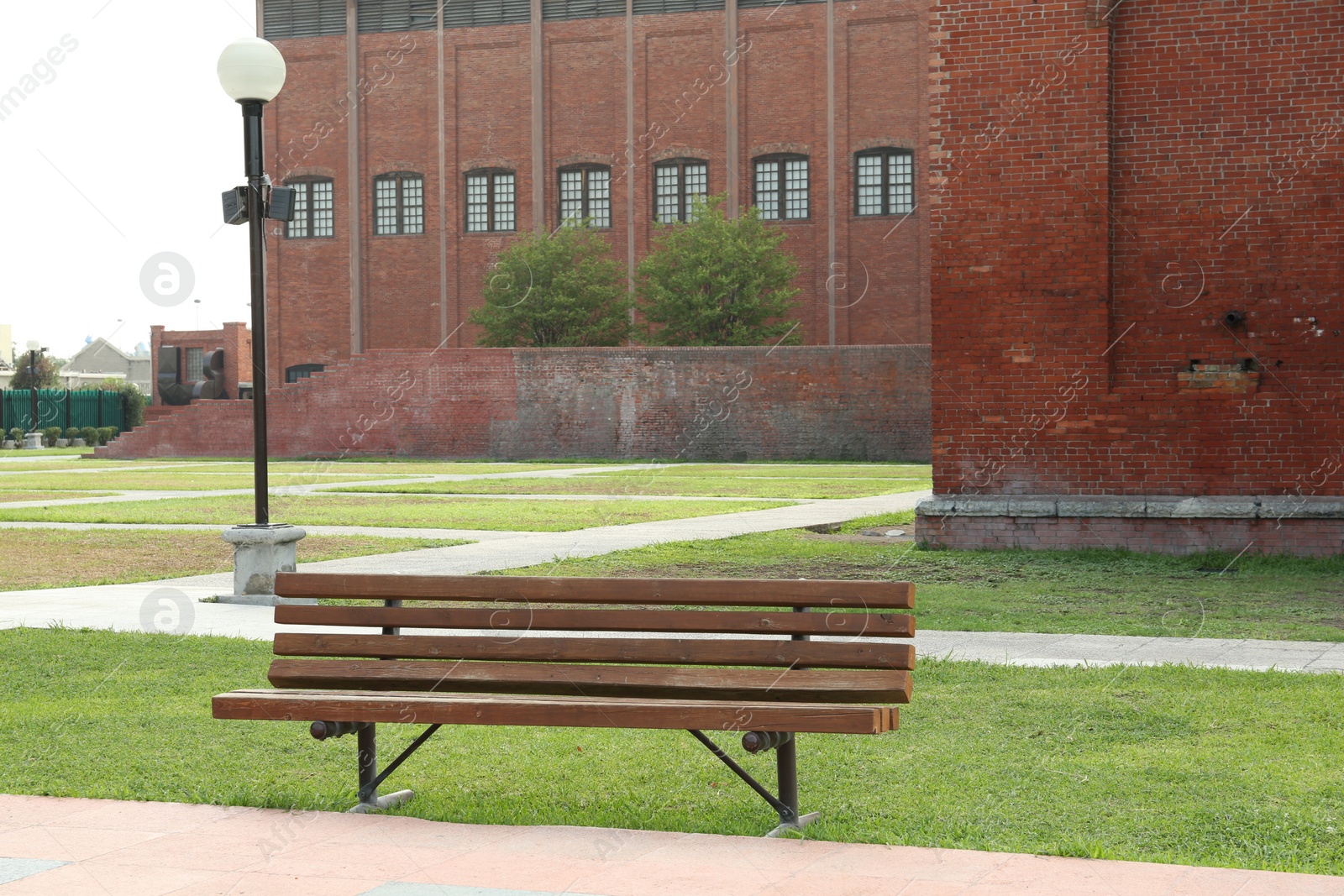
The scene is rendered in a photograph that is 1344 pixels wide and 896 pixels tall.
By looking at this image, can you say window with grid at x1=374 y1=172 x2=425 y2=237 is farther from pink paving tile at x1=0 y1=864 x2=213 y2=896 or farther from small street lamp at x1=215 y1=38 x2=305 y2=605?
pink paving tile at x1=0 y1=864 x2=213 y2=896

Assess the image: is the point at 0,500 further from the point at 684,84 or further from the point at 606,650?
the point at 684,84

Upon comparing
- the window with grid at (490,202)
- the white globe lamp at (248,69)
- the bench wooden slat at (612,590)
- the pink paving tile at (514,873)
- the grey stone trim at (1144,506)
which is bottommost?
the pink paving tile at (514,873)

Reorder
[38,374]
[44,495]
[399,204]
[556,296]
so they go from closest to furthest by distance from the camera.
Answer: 1. [44,495]
2. [556,296]
3. [399,204]
4. [38,374]

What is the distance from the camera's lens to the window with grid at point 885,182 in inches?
1794

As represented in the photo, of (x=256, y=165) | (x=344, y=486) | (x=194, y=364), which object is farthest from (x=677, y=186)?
(x=256, y=165)


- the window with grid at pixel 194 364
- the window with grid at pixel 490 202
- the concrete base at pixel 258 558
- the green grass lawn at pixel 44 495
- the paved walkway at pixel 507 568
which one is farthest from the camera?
the window with grid at pixel 194 364

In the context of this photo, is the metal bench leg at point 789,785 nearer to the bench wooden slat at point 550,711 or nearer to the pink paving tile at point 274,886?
the bench wooden slat at point 550,711

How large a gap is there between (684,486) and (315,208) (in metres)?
27.2

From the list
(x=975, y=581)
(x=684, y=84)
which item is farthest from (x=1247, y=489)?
(x=684, y=84)

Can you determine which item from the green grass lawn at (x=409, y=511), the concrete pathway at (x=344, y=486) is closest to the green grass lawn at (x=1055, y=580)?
the green grass lawn at (x=409, y=511)

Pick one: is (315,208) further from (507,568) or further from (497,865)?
(497,865)

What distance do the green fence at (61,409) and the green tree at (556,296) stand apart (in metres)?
26.1

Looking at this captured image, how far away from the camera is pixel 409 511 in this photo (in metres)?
20.7

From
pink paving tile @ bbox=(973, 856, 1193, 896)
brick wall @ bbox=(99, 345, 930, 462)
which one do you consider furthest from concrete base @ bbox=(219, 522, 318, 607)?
brick wall @ bbox=(99, 345, 930, 462)
